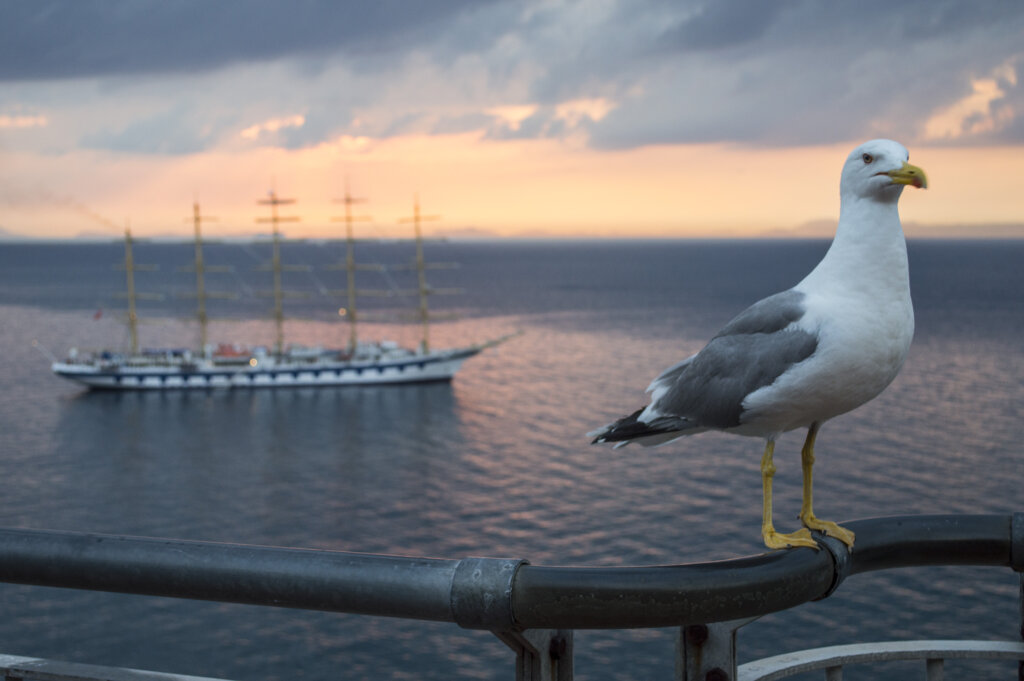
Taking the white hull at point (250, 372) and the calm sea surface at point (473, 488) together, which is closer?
the calm sea surface at point (473, 488)

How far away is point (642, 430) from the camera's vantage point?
491cm

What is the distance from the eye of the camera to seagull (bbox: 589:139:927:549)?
13.1 ft

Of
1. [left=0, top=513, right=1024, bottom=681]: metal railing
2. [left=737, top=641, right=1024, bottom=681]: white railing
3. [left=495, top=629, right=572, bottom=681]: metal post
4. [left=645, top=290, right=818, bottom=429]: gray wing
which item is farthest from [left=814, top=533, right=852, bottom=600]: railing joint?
[left=645, top=290, right=818, bottom=429]: gray wing

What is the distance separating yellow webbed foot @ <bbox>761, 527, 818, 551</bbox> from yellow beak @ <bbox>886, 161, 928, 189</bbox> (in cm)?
147

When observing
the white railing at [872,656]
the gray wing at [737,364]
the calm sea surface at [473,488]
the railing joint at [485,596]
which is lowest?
the calm sea surface at [473,488]

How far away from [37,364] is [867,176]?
115m

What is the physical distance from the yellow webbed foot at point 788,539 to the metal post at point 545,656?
106cm

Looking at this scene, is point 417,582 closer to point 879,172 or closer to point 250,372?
point 879,172

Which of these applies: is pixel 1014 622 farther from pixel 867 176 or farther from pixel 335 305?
pixel 335 305

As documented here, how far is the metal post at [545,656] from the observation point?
2.63 meters

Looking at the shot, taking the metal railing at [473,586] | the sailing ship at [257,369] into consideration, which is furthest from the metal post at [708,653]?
the sailing ship at [257,369]

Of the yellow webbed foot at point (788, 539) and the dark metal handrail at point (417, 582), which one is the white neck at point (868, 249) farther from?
the dark metal handrail at point (417, 582)

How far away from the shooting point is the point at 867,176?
407cm

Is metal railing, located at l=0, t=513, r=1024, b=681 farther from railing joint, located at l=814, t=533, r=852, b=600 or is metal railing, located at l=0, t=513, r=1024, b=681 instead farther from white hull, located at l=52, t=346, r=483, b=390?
white hull, located at l=52, t=346, r=483, b=390
